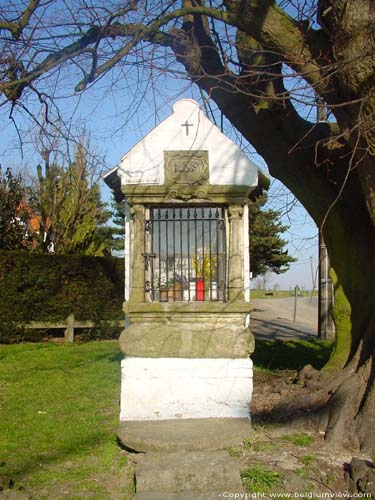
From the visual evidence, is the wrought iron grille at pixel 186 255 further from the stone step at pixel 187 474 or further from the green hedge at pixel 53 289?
the green hedge at pixel 53 289

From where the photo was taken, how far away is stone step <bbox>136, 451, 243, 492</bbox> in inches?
163

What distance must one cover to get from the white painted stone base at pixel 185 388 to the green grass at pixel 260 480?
3.74ft

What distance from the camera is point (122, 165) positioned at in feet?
18.8

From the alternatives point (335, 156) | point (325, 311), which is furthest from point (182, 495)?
point (325, 311)

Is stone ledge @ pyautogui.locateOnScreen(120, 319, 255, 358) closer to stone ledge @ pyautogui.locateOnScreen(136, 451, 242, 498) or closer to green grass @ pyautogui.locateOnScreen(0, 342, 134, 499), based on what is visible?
green grass @ pyautogui.locateOnScreen(0, 342, 134, 499)

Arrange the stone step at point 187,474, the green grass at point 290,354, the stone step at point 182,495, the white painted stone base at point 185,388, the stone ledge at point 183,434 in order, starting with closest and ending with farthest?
the stone step at point 182,495
the stone step at point 187,474
the stone ledge at point 183,434
the white painted stone base at point 185,388
the green grass at point 290,354

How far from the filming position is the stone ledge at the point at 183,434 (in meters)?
4.83

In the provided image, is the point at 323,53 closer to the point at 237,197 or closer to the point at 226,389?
the point at 237,197

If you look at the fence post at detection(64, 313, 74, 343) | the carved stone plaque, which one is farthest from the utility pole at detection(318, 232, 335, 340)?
the carved stone plaque

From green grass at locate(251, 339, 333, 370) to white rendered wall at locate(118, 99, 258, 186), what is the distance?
14.5ft

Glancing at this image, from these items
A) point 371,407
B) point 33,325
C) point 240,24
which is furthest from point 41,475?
point 33,325

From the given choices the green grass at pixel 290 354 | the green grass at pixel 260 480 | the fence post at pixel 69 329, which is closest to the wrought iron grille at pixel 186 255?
the green grass at pixel 260 480

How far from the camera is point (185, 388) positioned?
5559 mm

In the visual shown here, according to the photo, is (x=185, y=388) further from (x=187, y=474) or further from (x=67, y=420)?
(x=67, y=420)
